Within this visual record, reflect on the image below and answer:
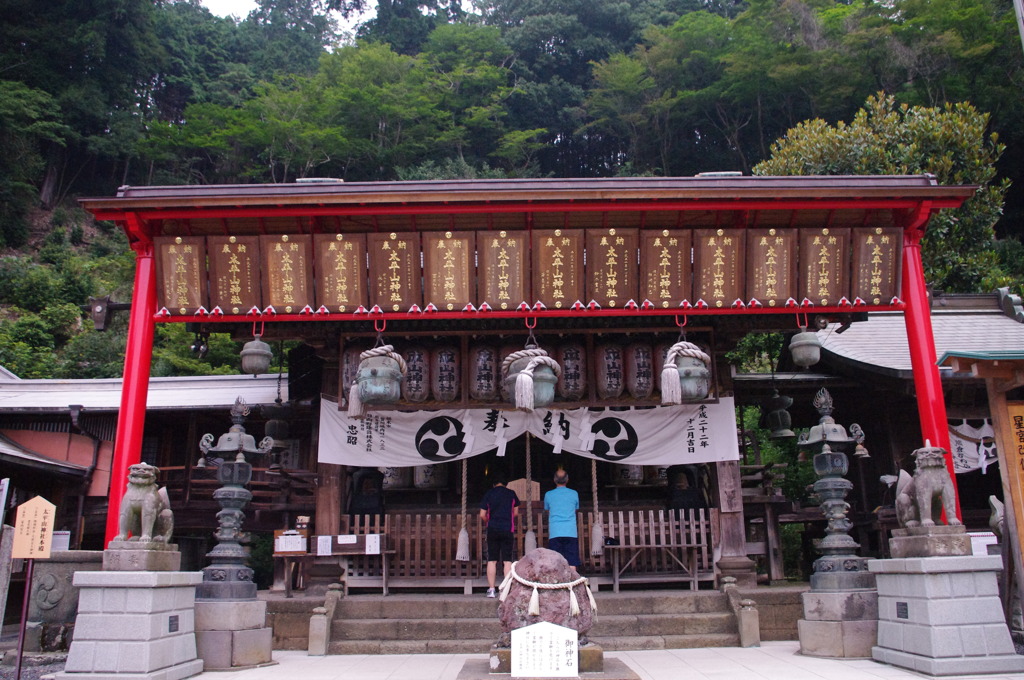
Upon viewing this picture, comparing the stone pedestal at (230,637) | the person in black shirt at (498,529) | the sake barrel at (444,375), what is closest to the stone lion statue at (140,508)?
the stone pedestal at (230,637)

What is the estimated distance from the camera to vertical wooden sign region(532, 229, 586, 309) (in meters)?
10.4

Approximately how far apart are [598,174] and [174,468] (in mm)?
31733

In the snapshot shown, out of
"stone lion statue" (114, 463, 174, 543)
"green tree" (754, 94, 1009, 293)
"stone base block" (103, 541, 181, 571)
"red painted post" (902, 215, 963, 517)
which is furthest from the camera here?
"green tree" (754, 94, 1009, 293)

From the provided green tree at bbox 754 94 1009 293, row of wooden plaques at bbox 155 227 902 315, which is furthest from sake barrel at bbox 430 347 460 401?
green tree at bbox 754 94 1009 293

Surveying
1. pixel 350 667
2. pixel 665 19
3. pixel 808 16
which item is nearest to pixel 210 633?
pixel 350 667

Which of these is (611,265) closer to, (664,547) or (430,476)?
(664,547)

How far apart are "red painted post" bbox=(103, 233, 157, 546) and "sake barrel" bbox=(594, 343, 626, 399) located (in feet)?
21.6

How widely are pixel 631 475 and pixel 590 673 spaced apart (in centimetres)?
745

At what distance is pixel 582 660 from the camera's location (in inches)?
234

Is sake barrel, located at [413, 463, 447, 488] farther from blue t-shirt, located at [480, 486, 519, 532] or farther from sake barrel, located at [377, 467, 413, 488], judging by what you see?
blue t-shirt, located at [480, 486, 519, 532]

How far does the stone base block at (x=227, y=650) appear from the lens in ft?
27.1

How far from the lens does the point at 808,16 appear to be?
30.8m

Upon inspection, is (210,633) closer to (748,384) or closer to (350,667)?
(350,667)

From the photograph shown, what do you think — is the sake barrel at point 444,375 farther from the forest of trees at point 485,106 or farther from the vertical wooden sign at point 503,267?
the forest of trees at point 485,106
